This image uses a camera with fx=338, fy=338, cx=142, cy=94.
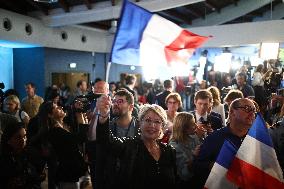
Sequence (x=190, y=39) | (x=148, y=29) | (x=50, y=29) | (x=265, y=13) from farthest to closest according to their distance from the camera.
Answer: (x=265, y=13) → (x=50, y=29) → (x=190, y=39) → (x=148, y=29)

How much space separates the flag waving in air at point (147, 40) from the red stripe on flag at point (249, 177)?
1.59 m

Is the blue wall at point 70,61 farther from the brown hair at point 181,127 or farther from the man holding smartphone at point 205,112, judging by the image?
the brown hair at point 181,127

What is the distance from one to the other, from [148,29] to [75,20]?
7.53 m

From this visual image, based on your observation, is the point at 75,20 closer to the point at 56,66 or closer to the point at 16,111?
the point at 56,66

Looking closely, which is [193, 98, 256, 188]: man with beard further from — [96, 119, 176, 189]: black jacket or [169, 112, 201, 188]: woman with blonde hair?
[96, 119, 176, 189]: black jacket

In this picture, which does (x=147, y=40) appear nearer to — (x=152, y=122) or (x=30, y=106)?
(x=152, y=122)

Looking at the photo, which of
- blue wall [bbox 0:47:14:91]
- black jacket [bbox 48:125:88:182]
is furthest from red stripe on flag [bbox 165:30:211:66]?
blue wall [bbox 0:47:14:91]

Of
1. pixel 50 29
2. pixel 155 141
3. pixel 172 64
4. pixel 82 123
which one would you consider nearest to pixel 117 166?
pixel 155 141

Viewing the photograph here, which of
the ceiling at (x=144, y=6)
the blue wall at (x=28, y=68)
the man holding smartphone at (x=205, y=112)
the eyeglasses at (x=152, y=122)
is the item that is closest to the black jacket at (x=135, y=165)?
the eyeglasses at (x=152, y=122)

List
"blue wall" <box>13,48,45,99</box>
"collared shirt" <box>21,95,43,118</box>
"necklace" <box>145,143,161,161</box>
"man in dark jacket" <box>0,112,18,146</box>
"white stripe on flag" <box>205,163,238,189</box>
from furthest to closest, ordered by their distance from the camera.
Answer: "blue wall" <box>13,48,45,99</box>
"collared shirt" <box>21,95,43,118</box>
"man in dark jacket" <box>0,112,18,146</box>
"necklace" <box>145,143,161,161</box>
"white stripe on flag" <box>205,163,238,189</box>

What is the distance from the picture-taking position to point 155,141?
285 centimetres

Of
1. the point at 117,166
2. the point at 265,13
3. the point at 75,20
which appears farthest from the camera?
the point at 265,13

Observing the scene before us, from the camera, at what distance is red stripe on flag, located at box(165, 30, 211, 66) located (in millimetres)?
4600

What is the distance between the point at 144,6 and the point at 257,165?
771 centimetres
